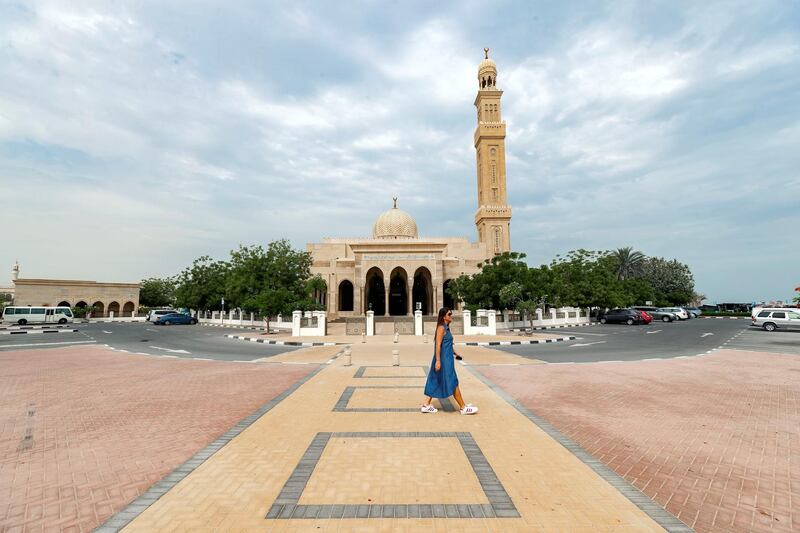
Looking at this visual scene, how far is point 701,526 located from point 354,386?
6.36 m

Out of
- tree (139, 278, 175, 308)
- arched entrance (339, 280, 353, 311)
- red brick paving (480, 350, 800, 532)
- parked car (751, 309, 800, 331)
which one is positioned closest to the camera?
red brick paving (480, 350, 800, 532)

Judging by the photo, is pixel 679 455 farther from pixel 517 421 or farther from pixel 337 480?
pixel 337 480

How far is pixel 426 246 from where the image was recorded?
136 ft

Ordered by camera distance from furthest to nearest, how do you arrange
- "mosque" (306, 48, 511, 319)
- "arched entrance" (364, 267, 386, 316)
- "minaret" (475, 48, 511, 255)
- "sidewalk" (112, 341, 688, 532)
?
"arched entrance" (364, 267, 386, 316) → "minaret" (475, 48, 511, 255) → "mosque" (306, 48, 511, 319) → "sidewalk" (112, 341, 688, 532)

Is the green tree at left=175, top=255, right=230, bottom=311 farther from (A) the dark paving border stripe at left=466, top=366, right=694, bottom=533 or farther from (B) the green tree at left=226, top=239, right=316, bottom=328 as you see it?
(A) the dark paving border stripe at left=466, top=366, right=694, bottom=533

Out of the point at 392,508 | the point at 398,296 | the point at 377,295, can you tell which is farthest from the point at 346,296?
the point at 392,508

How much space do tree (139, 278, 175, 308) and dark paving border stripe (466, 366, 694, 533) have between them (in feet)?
234

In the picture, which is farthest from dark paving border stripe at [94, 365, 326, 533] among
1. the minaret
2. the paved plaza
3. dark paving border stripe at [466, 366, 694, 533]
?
the minaret

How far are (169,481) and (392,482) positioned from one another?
7.16ft

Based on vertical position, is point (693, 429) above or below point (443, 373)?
below

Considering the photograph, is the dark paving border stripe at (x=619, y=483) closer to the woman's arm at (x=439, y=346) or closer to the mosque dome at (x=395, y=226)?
the woman's arm at (x=439, y=346)

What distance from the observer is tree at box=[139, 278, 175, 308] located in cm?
6569

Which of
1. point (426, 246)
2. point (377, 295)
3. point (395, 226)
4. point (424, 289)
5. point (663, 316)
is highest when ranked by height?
point (395, 226)

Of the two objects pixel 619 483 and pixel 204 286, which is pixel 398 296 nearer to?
pixel 204 286
